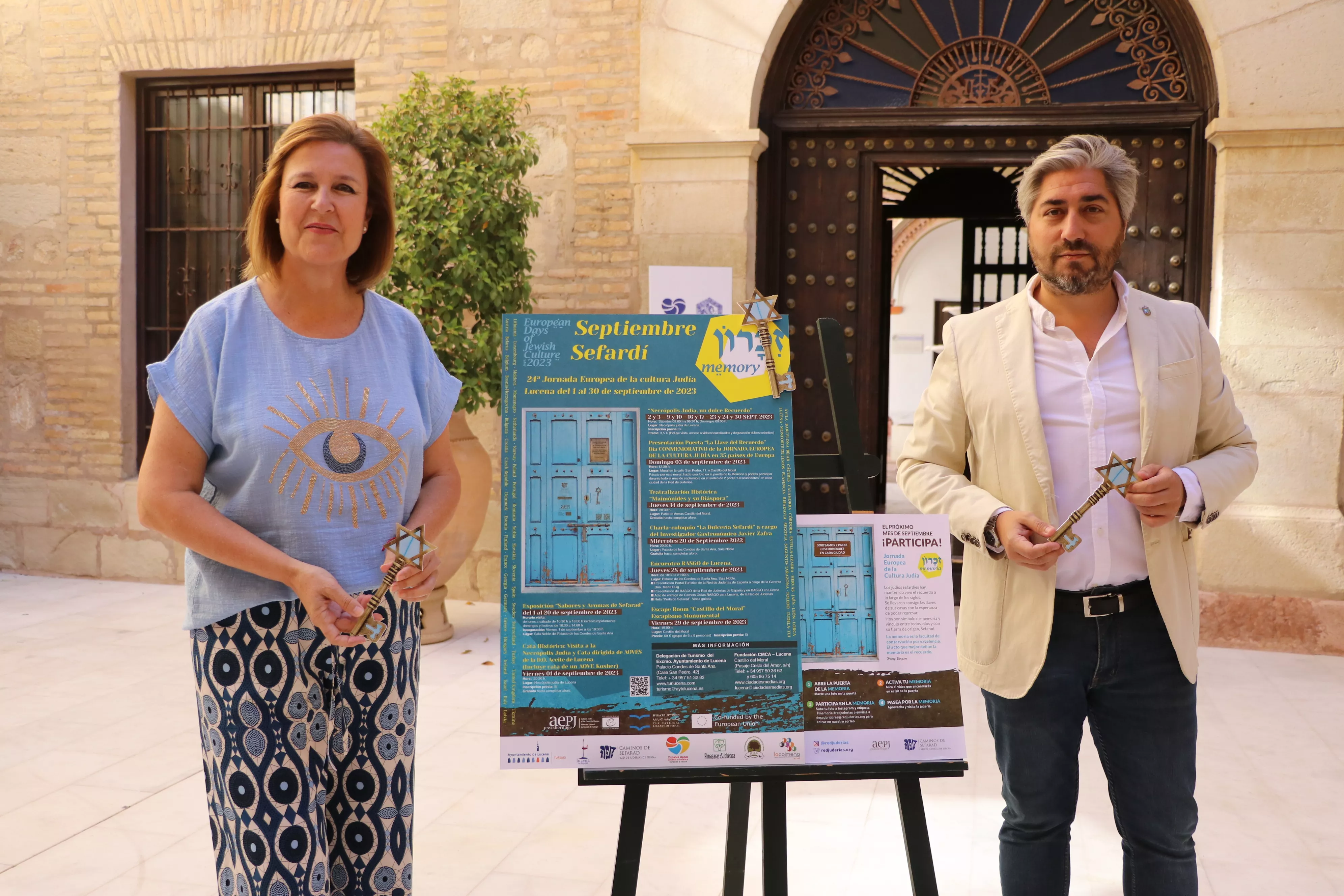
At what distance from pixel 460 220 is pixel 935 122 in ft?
8.67

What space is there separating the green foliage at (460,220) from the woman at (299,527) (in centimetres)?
360

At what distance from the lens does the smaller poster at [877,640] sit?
206 cm

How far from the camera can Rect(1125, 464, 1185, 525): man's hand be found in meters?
2.10

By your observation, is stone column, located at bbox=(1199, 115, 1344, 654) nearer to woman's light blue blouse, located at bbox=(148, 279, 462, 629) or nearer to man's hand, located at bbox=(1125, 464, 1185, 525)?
man's hand, located at bbox=(1125, 464, 1185, 525)

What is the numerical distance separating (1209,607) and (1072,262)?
4.20 metres

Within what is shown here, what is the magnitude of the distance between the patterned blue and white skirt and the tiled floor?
4.25 ft

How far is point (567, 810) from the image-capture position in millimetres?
3773

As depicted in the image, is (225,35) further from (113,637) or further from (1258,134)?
(1258,134)

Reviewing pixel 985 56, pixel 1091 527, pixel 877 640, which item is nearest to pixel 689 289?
pixel 985 56

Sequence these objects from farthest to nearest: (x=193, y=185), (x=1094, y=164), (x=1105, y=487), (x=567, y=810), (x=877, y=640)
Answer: (x=193, y=185) → (x=567, y=810) → (x=1094, y=164) → (x=877, y=640) → (x=1105, y=487)

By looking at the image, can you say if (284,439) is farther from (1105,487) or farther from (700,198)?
(700,198)

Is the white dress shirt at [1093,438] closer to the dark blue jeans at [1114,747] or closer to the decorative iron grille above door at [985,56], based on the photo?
the dark blue jeans at [1114,747]

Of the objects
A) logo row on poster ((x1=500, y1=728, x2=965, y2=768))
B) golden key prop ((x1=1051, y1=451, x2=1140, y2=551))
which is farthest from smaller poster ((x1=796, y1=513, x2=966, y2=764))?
golden key prop ((x1=1051, y1=451, x2=1140, y2=551))

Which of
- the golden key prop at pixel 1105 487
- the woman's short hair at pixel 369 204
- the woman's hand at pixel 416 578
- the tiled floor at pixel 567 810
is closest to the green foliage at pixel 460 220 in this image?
the tiled floor at pixel 567 810
